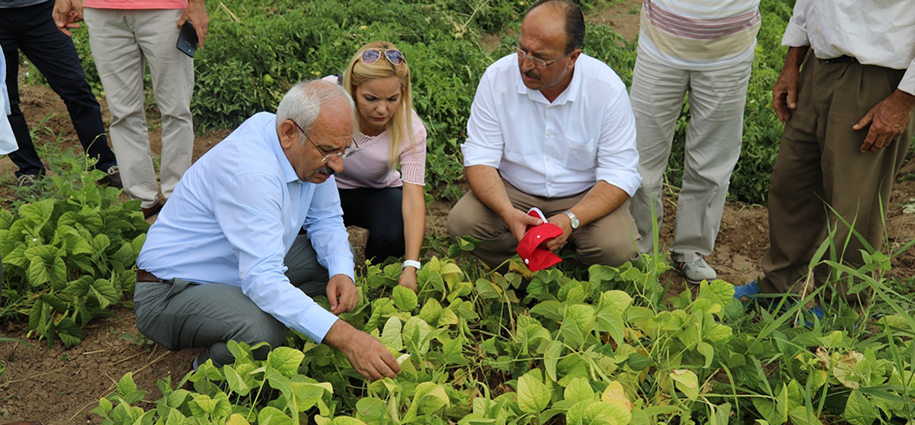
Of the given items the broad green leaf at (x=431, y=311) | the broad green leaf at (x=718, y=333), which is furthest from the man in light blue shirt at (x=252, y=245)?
the broad green leaf at (x=718, y=333)

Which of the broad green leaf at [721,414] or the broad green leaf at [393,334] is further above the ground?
the broad green leaf at [393,334]

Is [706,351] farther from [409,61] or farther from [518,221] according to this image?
[409,61]

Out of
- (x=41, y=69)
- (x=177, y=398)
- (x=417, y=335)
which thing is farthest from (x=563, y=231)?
(x=41, y=69)

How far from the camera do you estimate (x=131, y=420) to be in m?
2.09

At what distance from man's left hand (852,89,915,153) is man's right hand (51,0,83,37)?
3.43m

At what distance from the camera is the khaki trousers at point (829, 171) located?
2.79 m

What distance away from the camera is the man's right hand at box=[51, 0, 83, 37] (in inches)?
148

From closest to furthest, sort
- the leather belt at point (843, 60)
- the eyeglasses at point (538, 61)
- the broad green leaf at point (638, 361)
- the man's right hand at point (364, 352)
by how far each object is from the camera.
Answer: the man's right hand at point (364, 352) < the broad green leaf at point (638, 361) < the leather belt at point (843, 60) < the eyeglasses at point (538, 61)

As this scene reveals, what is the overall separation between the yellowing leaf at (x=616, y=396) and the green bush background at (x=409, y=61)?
7.20 ft

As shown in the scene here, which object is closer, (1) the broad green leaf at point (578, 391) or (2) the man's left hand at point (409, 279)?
(1) the broad green leaf at point (578, 391)

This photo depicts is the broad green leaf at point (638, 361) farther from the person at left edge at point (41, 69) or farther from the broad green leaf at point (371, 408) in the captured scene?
the person at left edge at point (41, 69)

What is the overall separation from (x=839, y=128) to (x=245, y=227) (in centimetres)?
208

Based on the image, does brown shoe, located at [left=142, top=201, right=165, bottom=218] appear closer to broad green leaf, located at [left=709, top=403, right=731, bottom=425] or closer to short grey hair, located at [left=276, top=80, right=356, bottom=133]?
short grey hair, located at [left=276, top=80, right=356, bottom=133]

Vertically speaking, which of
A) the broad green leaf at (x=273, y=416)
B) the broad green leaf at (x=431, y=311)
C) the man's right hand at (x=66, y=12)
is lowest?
the broad green leaf at (x=431, y=311)
